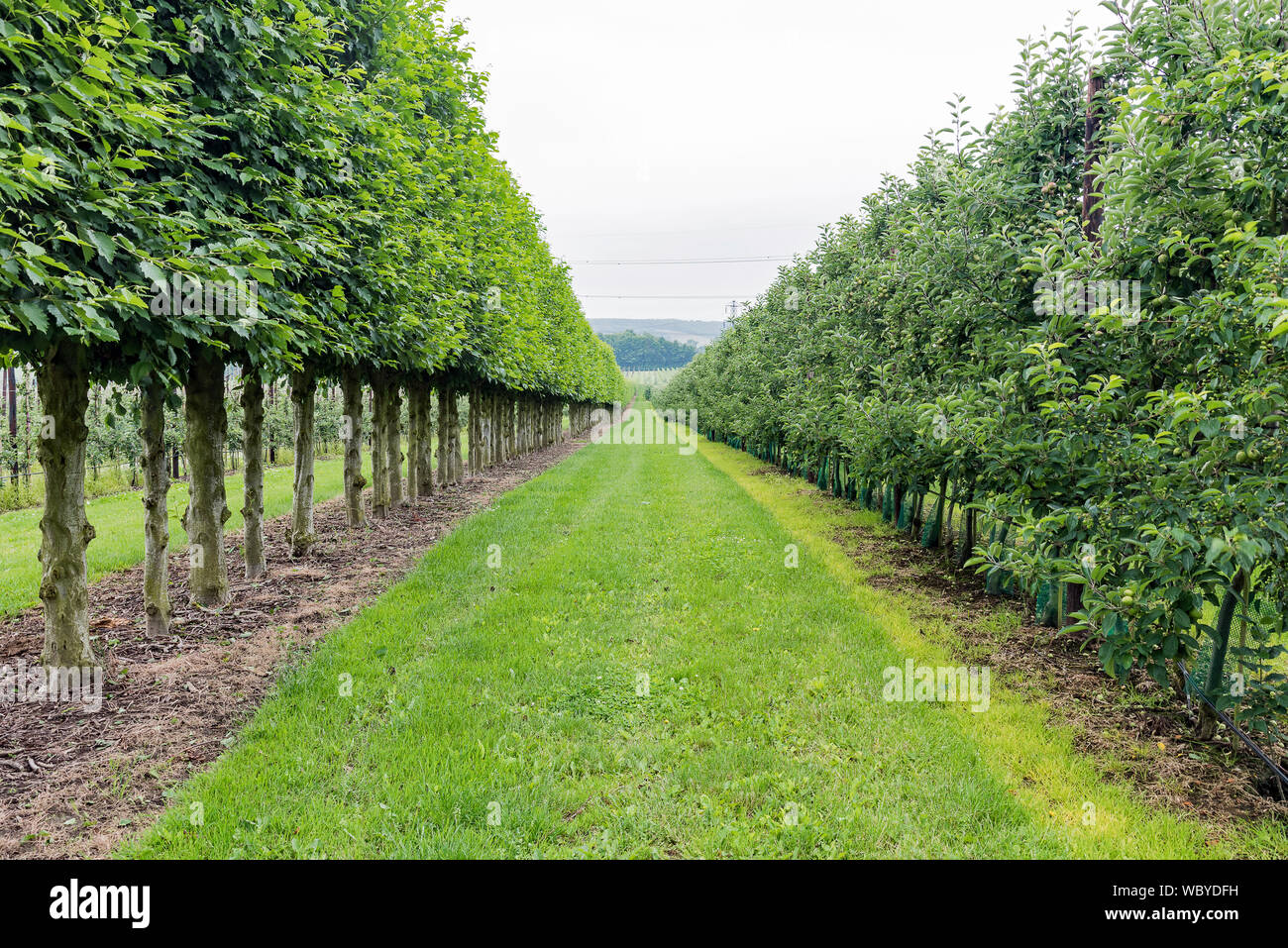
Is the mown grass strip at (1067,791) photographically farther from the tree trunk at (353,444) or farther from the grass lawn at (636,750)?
A: the tree trunk at (353,444)

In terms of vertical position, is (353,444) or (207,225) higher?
(207,225)

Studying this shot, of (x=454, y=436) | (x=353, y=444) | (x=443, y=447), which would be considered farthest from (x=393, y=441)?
(x=454, y=436)

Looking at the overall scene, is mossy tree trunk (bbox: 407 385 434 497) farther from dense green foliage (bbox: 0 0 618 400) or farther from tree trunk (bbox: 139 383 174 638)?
tree trunk (bbox: 139 383 174 638)

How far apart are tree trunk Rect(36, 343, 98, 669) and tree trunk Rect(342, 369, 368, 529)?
6479mm

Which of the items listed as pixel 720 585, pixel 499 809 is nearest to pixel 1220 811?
pixel 499 809

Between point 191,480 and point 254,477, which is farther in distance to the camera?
point 254,477

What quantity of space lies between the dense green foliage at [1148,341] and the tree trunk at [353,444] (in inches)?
400

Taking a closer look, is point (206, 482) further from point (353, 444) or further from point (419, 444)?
point (419, 444)

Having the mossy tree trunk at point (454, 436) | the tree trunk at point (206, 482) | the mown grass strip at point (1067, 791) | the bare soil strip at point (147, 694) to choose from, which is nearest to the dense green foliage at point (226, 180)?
the tree trunk at point (206, 482)

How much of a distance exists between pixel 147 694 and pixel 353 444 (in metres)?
7.39

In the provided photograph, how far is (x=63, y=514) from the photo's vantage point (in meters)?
5.75

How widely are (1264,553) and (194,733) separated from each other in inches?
297

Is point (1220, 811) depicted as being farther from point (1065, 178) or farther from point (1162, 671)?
point (1065, 178)

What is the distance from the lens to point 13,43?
3857mm
